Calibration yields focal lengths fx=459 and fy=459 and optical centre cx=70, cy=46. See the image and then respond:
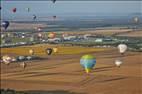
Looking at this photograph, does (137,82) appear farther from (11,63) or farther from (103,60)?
(11,63)

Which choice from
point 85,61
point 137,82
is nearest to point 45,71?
point 85,61

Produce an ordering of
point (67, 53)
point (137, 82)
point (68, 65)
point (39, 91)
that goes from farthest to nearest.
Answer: point (67, 53) → point (68, 65) → point (137, 82) → point (39, 91)

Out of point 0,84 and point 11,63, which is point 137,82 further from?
point 11,63

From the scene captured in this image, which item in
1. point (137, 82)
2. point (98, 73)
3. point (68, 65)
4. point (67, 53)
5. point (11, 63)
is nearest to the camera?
point (137, 82)

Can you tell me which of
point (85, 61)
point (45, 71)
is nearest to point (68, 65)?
point (45, 71)

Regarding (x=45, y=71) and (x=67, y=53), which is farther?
(x=67, y=53)

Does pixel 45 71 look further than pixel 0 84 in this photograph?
Yes
